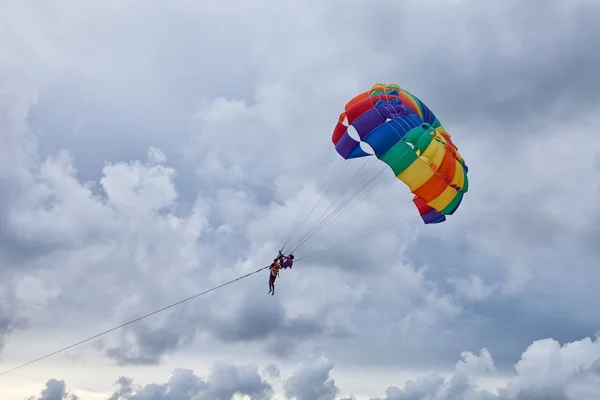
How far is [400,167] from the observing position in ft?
112

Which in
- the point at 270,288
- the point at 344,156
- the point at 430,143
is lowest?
the point at 270,288

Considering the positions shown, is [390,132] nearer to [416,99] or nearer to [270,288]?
[416,99]

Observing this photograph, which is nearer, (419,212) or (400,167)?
(400,167)

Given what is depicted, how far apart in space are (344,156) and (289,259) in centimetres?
667

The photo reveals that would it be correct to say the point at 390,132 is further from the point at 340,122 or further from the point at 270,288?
the point at 270,288

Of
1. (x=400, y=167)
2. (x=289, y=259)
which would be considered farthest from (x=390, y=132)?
(x=289, y=259)

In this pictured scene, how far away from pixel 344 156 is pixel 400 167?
4375 mm

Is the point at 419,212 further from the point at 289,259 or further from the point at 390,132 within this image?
the point at 289,259

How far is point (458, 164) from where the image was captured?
3541 cm

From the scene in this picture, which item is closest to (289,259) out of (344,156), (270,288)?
(270,288)

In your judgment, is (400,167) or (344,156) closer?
(400,167)

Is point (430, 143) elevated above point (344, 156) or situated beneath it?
situated beneath

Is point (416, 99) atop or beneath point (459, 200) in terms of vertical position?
atop

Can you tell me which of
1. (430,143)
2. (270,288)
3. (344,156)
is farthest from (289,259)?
(430,143)
